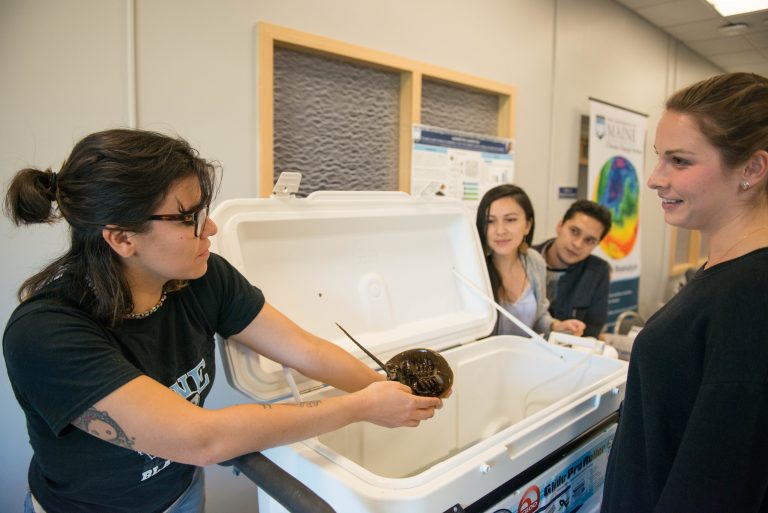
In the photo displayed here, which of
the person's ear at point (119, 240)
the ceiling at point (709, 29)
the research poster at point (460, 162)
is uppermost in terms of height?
the ceiling at point (709, 29)

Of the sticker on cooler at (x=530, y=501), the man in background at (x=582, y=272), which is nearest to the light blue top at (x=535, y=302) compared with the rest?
the man in background at (x=582, y=272)

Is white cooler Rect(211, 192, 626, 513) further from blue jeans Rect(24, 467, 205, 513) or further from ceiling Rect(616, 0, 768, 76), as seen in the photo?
ceiling Rect(616, 0, 768, 76)

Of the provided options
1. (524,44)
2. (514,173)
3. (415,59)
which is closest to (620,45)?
(524,44)

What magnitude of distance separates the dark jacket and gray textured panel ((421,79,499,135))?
0.86 m

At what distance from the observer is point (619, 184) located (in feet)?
10.3

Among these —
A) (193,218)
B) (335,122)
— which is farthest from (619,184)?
(193,218)

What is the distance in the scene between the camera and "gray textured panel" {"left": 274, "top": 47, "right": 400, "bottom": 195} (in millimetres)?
1650

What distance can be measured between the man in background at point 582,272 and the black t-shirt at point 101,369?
1.43 m

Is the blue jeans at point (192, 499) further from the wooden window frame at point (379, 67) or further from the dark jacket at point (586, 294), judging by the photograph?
the dark jacket at point (586, 294)

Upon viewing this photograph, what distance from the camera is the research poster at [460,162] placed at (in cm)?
199

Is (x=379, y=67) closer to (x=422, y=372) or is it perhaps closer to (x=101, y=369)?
(x=422, y=372)

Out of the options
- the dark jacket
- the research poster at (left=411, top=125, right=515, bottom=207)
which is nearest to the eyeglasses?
the research poster at (left=411, top=125, right=515, bottom=207)

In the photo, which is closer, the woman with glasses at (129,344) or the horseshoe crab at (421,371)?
the woman with glasses at (129,344)

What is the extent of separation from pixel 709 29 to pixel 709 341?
395cm
